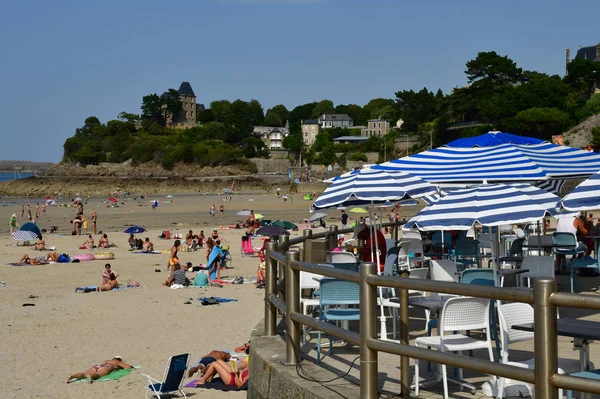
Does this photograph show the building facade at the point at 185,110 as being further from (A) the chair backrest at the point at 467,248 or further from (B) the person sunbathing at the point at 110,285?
(A) the chair backrest at the point at 467,248

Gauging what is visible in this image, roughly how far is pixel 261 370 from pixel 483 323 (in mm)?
1603

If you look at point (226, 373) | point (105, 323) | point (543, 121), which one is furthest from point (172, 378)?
point (543, 121)

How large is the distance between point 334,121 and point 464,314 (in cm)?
17287

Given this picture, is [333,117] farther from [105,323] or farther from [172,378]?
[172,378]

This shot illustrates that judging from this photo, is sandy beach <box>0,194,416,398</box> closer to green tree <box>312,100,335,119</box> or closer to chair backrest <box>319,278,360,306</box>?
chair backrest <box>319,278,360,306</box>

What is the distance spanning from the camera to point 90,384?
9289mm

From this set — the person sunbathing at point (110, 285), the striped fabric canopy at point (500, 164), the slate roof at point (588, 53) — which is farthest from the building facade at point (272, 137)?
the striped fabric canopy at point (500, 164)

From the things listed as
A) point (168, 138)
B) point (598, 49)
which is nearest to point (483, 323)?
point (598, 49)

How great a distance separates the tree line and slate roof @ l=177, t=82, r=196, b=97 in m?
5.68

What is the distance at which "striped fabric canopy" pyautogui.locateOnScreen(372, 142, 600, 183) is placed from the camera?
35.3 ft

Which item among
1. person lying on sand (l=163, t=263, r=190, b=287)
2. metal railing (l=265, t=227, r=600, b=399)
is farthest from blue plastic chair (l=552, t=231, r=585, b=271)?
person lying on sand (l=163, t=263, r=190, b=287)

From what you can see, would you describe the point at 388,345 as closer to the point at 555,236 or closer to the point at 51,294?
the point at 555,236

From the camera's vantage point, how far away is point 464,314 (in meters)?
5.07

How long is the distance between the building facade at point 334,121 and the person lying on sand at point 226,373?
168306mm
